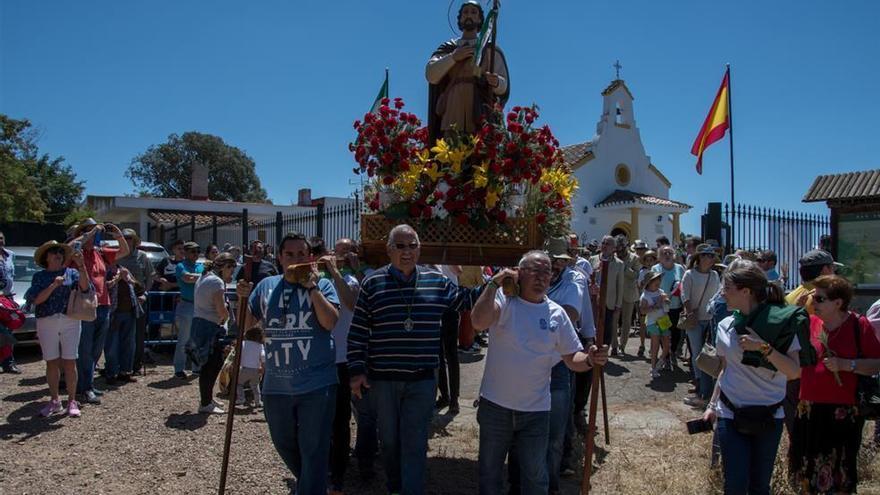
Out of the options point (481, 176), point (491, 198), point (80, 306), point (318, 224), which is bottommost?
point (80, 306)

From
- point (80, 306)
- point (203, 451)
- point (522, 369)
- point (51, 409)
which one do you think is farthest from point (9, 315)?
point (522, 369)

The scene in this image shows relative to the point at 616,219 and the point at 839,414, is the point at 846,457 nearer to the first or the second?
the point at 839,414

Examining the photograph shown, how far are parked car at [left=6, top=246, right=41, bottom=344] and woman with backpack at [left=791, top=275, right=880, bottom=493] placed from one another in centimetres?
959

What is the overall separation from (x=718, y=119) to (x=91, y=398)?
1305 cm

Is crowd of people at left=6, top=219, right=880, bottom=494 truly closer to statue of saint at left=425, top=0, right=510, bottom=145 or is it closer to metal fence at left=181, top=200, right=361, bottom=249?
statue of saint at left=425, top=0, right=510, bottom=145

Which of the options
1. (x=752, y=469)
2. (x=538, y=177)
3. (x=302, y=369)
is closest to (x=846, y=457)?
(x=752, y=469)

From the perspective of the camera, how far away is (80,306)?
7133 mm

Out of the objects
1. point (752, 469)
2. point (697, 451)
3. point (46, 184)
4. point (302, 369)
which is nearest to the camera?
point (752, 469)

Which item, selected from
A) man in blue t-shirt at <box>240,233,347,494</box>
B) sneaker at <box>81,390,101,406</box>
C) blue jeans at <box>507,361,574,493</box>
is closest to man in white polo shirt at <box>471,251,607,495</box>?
blue jeans at <box>507,361,574,493</box>

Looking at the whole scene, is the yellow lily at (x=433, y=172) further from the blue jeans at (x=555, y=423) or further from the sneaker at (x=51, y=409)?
the sneaker at (x=51, y=409)

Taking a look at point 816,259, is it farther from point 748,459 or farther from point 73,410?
point 73,410

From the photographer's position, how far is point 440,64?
5.64 meters

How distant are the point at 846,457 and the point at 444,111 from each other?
13.0 ft

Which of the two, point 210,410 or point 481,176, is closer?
point 481,176
